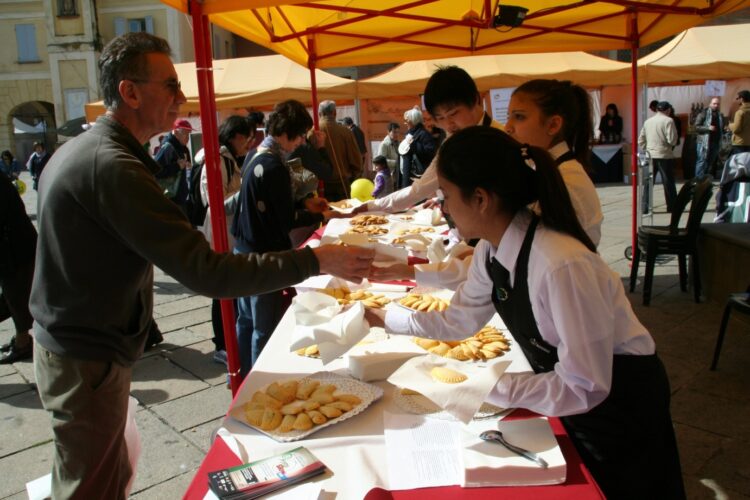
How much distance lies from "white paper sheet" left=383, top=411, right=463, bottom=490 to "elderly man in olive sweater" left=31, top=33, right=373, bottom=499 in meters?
0.50

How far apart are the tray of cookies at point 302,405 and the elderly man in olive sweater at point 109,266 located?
0.30 metres

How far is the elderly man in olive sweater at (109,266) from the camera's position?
1457 mm

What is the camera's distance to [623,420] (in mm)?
1428

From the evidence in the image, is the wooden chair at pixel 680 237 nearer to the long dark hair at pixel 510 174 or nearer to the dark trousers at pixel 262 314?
the dark trousers at pixel 262 314

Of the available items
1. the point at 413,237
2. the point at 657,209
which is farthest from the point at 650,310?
the point at 657,209

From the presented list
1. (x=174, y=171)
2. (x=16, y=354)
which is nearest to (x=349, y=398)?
(x=16, y=354)

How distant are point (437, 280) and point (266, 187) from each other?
4.09 ft

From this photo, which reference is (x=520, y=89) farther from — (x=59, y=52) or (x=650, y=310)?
(x=59, y=52)

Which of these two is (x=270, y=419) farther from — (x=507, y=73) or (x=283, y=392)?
(x=507, y=73)

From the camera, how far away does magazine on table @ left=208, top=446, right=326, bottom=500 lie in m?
1.24

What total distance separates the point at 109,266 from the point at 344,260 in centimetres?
67

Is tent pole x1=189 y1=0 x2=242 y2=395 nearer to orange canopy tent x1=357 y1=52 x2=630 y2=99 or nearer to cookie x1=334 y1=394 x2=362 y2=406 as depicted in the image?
cookie x1=334 y1=394 x2=362 y2=406

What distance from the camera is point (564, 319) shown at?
4.19 feet

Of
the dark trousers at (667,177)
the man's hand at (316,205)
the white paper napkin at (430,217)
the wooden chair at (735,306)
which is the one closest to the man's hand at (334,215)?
the man's hand at (316,205)
